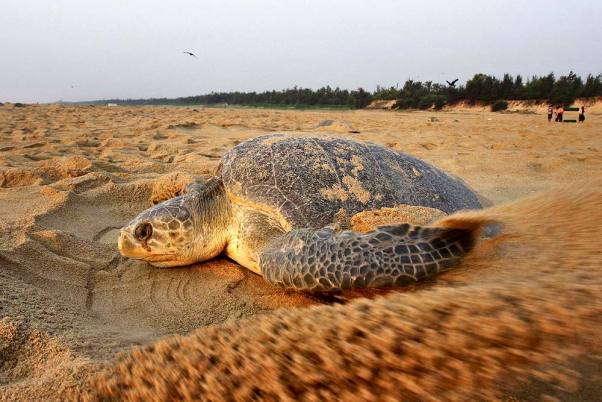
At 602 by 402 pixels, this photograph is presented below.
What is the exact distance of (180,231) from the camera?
8.16 ft

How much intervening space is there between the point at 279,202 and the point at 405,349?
183 centimetres

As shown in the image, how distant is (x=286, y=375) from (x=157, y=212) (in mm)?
2112

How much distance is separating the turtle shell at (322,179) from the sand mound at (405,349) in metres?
1.44

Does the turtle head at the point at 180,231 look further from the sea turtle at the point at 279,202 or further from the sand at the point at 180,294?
the sand at the point at 180,294

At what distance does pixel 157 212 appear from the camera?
2.53 meters

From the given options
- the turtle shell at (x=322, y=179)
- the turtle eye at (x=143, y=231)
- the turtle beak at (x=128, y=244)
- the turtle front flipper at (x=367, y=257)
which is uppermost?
the turtle shell at (x=322, y=179)

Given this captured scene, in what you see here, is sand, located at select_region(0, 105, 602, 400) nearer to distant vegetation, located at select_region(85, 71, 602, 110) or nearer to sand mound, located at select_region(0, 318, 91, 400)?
sand mound, located at select_region(0, 318, 91, 400)

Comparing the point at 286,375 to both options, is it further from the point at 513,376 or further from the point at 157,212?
the point at 157,212

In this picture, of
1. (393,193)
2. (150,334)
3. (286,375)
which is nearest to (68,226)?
(150,334)

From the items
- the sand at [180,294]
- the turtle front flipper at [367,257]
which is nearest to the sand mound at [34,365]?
the sand at [180,294]

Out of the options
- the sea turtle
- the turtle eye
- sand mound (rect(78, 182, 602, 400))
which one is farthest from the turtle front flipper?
the turtle eye

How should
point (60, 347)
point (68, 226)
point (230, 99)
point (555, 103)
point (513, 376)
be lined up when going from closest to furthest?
point (513, 376)
point (60, 347)
point (68, 226)
point (555, 103)
point (230, 99)

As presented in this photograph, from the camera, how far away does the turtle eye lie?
2.42m

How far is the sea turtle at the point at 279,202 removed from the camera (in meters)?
2.20
